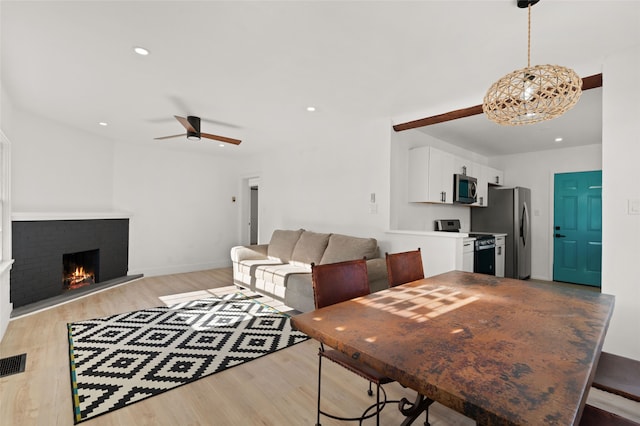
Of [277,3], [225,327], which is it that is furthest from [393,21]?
[225,327]

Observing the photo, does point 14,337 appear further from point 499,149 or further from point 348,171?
point 499,149

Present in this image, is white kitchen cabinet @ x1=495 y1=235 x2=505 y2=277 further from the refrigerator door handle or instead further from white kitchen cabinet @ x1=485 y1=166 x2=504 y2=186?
white kitchen cabinet @ x1=485 y1=166 x2=504 y2=186

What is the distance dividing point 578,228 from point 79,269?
26.8 ft

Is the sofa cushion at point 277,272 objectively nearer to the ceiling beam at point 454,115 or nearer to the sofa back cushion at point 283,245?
the sofa back cushion at point 283,245

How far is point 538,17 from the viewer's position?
1.86 metres

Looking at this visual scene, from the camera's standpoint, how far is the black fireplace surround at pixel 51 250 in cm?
371

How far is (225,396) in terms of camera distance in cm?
206

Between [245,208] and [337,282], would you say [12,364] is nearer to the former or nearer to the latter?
[337,282]

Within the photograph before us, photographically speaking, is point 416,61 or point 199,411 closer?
point 199,411

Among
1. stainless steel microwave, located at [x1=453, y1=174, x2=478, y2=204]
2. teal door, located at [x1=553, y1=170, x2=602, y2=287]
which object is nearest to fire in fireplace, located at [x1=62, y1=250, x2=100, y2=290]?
stainless steel microwave, located at [x1=453, y1=174, x2=478, y2=204]

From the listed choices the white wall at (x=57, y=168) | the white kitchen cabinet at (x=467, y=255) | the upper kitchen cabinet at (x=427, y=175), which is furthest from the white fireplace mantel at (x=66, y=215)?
the white kitchen cabinet at (x=467, y=255)

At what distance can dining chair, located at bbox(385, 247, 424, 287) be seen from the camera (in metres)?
2.14

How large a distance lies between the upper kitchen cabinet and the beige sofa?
38.8 inches

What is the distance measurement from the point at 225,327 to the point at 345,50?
2.83 metres
